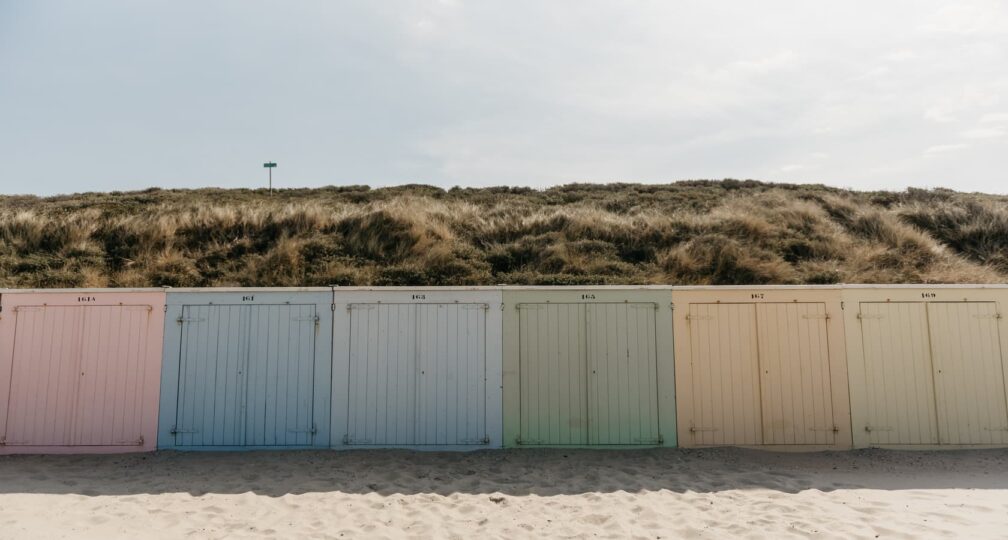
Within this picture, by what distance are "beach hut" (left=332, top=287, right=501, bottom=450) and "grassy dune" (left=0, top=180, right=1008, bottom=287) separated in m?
5.39

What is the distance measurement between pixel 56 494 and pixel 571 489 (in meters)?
4.80

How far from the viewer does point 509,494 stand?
5637 millimetres

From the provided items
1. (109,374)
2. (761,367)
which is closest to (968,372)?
(761,367)

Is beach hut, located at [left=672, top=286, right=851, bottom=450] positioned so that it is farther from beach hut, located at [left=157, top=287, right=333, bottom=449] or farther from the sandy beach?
beach hut, located at [left=157, top=287, right=333, bottom=449]

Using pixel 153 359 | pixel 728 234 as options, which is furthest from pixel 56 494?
pixel 728 234

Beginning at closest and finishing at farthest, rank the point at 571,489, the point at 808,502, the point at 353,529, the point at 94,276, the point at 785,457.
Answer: the point at 353,529 < the point at 808,502 < the point at 571,489 < the point at 785,457 < the point at 94,276

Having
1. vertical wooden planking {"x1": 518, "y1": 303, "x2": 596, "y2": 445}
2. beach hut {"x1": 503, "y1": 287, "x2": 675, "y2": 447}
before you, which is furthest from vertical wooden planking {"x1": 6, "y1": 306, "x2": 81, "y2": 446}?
vertical wooden planking {"x1": 518, "y1": 303, "x2": 596, "y2": 445}

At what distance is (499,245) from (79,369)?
29.8ft

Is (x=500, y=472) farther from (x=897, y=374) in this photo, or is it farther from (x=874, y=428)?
(x=897, y=374)

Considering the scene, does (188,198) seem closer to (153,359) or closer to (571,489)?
(153,359)

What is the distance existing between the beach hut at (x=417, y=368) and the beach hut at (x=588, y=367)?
258 mm

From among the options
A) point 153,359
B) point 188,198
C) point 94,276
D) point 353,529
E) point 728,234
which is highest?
point 188,198

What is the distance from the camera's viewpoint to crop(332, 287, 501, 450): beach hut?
7074 mm

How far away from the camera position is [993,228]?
15.7 metres
